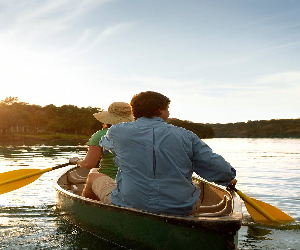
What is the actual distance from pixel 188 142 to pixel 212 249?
1.11m

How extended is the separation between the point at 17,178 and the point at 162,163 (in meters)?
6.15

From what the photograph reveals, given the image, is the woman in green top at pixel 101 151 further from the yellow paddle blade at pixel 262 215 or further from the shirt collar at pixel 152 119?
the yellow paddle blade at pixel 262 215

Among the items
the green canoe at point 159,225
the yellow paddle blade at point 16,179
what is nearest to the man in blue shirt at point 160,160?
the green canoe at point 159,225

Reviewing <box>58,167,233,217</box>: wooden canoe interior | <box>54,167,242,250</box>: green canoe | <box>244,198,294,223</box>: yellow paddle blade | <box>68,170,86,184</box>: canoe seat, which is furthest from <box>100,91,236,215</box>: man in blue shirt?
<box>68,170,86,184</box>: canoe seat

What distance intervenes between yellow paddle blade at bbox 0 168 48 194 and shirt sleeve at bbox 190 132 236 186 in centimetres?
591

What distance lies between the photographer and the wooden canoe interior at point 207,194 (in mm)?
4911

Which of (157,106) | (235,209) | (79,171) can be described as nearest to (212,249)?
(235,209)

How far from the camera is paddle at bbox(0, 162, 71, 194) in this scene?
Result: 888 cm

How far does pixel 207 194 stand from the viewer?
23.8 ft

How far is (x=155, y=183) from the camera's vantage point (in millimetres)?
3893

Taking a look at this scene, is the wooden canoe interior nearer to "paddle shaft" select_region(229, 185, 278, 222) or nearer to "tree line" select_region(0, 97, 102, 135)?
"paddle shaft" select_region(229, 185, 278, 222)

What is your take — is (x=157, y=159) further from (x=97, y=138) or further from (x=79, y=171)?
(x=79, y=171)

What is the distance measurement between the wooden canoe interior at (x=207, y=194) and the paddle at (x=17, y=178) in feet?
1.85

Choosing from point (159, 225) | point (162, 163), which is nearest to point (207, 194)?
point (159, 225)
